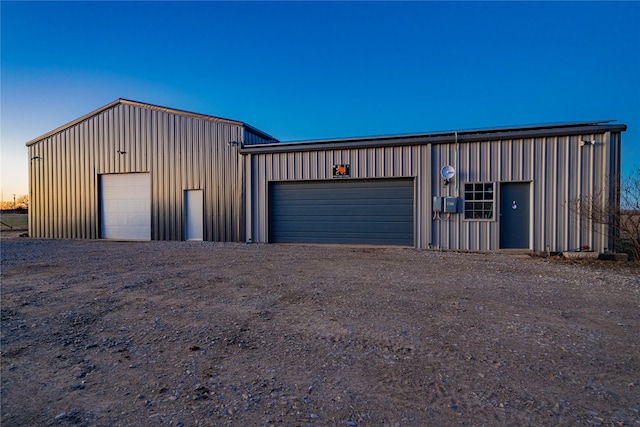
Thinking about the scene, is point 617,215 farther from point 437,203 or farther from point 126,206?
point 126,206

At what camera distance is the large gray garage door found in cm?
1115

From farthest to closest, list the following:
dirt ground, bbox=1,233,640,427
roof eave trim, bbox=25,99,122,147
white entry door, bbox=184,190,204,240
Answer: roof eave trim, bbox=25,99,122,147
white entry door, bbox=184,190,204,240
dirt ground, bbox=1,233,640,427

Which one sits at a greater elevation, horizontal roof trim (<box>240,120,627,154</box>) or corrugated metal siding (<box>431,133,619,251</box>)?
horizontal roof trim (<box>240,120,627,154</box>)

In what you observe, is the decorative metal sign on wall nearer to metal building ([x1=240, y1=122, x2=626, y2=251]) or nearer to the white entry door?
metal building ([x1=240, y1=122, x2=626, y2=251])

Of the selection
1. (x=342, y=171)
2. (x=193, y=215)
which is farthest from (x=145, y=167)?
(x=342, y=171)

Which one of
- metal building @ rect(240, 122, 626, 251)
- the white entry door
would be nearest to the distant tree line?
metal building @ rect(240, 122, 626, 251)

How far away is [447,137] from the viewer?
1045 cm

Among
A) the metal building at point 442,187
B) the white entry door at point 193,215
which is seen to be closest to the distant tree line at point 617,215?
the metal building at point 442,187

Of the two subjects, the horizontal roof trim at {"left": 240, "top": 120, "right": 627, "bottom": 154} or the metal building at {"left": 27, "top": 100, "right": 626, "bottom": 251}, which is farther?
the metal building at {"left": 27, "top": 100, "right": 626, "bottom": 251}

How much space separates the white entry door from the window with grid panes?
9.54m

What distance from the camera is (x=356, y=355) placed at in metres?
2.95

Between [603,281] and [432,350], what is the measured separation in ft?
16.3

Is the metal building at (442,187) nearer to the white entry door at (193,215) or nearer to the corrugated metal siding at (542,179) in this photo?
the corrugated metal siding at (542,179)

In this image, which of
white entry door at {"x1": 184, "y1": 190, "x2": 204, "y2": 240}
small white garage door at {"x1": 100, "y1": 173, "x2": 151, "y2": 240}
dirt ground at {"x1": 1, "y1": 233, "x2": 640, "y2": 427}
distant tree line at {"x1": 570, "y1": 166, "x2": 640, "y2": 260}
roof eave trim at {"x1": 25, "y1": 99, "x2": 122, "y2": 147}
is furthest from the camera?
roof eave trim at {"x1": 25, "y1": 99, "x2": 122, "y2": 147}
